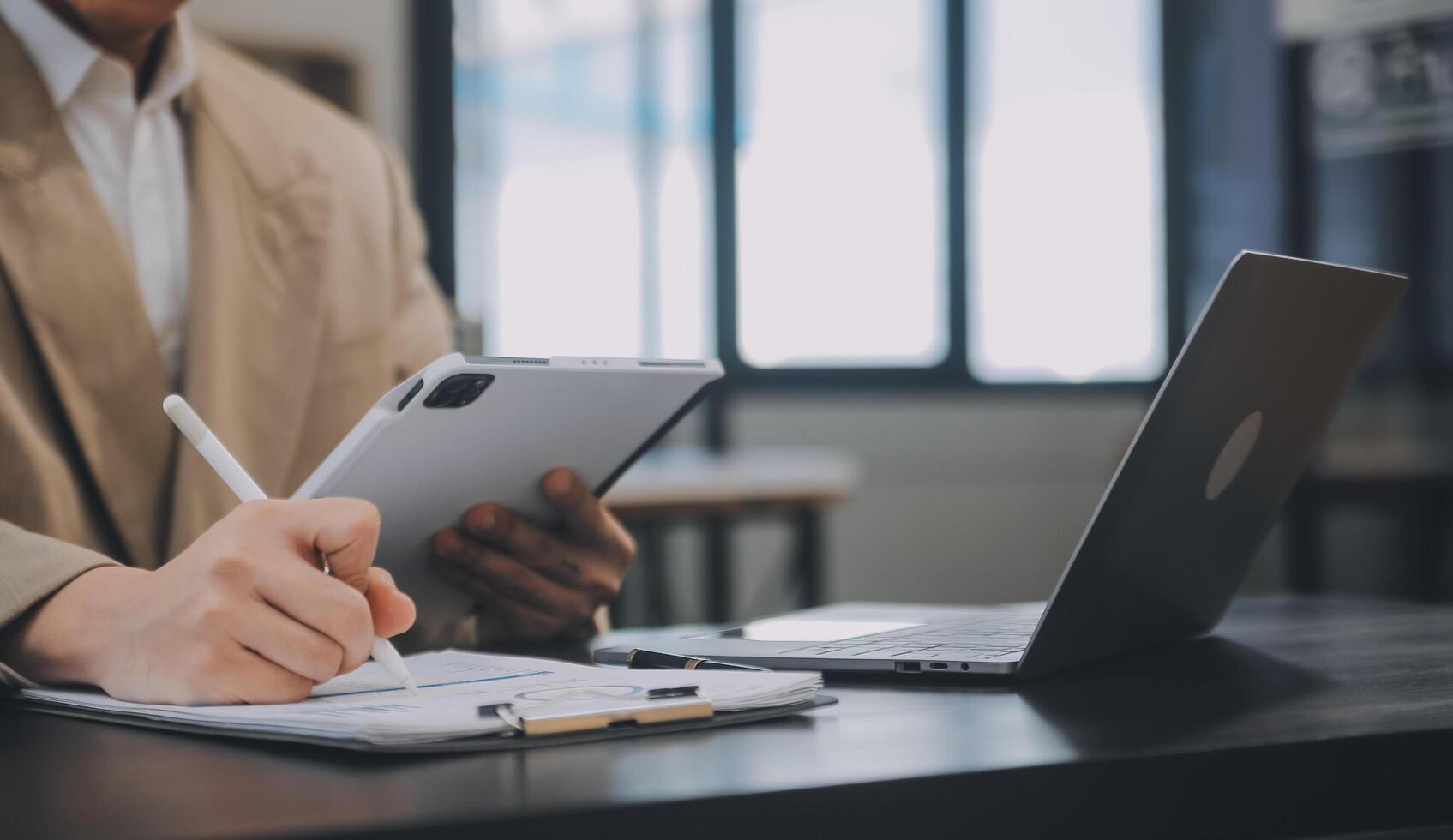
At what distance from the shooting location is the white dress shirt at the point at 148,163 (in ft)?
3.52

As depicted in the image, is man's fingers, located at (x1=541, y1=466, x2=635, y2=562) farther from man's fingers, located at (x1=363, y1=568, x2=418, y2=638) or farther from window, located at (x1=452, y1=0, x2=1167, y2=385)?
window, located at (x1=452, y1=0, x2=1167, y2=385)

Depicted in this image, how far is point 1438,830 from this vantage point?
0.53 m

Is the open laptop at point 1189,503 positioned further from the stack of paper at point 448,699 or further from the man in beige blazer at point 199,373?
the man in beige blazer at point 199,373

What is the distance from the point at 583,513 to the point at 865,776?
435mm

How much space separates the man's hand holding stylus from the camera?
0.56 metres

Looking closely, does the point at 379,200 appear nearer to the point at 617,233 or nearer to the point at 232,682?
the point at 232,682

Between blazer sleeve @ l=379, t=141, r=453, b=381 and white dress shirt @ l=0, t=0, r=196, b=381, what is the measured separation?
0.66ft

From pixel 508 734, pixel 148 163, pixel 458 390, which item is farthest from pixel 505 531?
pixel 148 163

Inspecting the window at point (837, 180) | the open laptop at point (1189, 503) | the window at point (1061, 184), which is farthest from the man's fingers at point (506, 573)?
the window at point (1061, 184)

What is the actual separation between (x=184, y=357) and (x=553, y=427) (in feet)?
1.44

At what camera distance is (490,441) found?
74 centimetres

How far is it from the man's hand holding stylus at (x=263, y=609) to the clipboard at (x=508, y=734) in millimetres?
21

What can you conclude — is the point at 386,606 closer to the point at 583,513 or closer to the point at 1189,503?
the point at 583,513

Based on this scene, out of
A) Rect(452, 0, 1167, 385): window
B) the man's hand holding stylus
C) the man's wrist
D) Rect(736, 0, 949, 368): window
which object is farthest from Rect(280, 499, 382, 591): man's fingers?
Rect(736, 0, 949, 368): window
